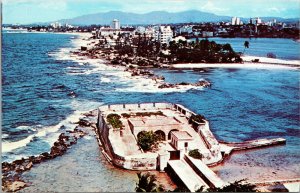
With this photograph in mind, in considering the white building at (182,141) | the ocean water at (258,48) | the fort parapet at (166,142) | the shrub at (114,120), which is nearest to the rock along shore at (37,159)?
the fort parapet at (166,142)

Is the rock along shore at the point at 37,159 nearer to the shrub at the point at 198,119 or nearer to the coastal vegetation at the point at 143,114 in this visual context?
the coastal vegetation at the point at 143,114

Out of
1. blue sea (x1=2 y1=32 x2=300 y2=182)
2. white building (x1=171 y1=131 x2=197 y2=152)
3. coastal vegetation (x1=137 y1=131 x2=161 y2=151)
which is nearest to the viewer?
white building (x1=171 y1=131 x2=197 y2=152)

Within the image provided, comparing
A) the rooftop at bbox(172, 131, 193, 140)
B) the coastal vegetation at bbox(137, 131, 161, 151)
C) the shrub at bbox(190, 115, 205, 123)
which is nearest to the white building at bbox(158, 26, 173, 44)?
the shrub at bbox(190, 115, 205, 123)

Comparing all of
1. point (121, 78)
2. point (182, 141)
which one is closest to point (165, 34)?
point (121, 78)

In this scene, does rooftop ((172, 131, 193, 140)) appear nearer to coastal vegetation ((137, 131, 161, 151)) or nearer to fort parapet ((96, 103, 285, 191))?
fort parapet ((96, 103, 285, 191))

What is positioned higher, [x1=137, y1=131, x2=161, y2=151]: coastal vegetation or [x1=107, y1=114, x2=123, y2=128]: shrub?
[x1=107, y1=114, x2=123, y2=128]: shrub

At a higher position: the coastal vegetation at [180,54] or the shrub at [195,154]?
the coastal vegetation at [180,54]

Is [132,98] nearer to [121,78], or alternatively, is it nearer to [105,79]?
[105,79]
